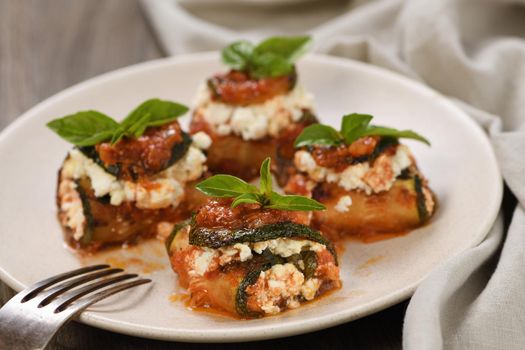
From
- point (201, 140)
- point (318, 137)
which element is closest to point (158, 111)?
point (201, 140)

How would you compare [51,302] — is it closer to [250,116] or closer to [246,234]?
[246,234]

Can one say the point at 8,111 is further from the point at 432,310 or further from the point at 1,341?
the point at 432,310

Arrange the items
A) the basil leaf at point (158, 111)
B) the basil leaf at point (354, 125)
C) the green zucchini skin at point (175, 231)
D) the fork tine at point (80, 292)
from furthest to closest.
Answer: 1. the basil leaf at point (158, 111)
2. the basil leaf at point (354, 125)
3. the green zucchini skin at point (175, 231)
4. the fork tine at point (80, 292)

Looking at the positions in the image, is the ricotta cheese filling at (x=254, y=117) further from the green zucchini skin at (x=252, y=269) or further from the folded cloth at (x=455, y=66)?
the green zucchini skin at (x=252, y=269)

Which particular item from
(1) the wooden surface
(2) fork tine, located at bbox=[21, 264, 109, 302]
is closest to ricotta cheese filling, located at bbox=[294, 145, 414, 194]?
(2) fork tine, located at bbox=[21, 264, 109, 302]

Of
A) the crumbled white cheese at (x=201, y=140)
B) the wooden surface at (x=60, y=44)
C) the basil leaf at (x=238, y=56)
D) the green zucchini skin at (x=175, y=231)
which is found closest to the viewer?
the green zucchini skin at (x=175, y=231)

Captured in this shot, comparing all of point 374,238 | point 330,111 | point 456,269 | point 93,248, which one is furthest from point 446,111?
point 93,248

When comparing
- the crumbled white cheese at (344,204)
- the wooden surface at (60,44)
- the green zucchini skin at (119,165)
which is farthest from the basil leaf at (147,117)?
the wooden surface at (60,44)
